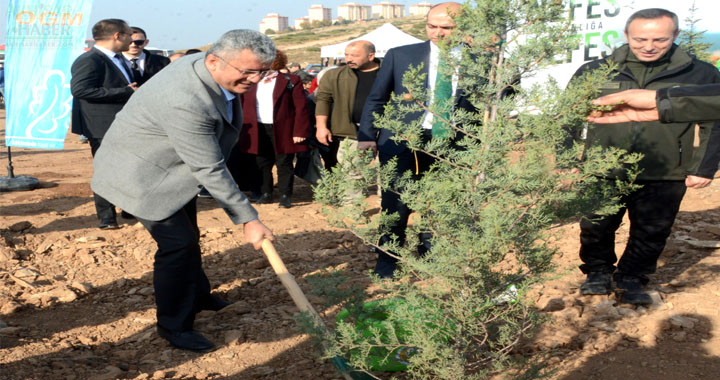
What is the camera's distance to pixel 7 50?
735 cm

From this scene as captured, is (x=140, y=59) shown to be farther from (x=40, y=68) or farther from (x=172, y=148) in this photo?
(x=172, y=148)

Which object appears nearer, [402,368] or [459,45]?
[459,45]

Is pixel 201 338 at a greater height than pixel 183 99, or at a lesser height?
lesser

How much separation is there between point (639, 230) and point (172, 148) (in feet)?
9.20

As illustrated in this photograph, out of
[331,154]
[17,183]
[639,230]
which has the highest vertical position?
[639,230]

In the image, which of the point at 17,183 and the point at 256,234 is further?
the point at 17,183

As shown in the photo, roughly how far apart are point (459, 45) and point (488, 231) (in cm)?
83

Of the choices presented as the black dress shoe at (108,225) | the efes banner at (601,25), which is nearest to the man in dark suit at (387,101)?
the black dress shoe at (108,225)

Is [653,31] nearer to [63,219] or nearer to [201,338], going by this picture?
[201,338]

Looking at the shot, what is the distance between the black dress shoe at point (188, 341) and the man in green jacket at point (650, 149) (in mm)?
2269

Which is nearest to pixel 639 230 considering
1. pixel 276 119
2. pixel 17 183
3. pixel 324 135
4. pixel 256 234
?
pixel 256 234

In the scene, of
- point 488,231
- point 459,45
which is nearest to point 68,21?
point 459,45

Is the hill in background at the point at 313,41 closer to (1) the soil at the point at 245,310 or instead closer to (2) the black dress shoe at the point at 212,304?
(1) the soil at the point at 245,310

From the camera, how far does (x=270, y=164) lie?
732cm
